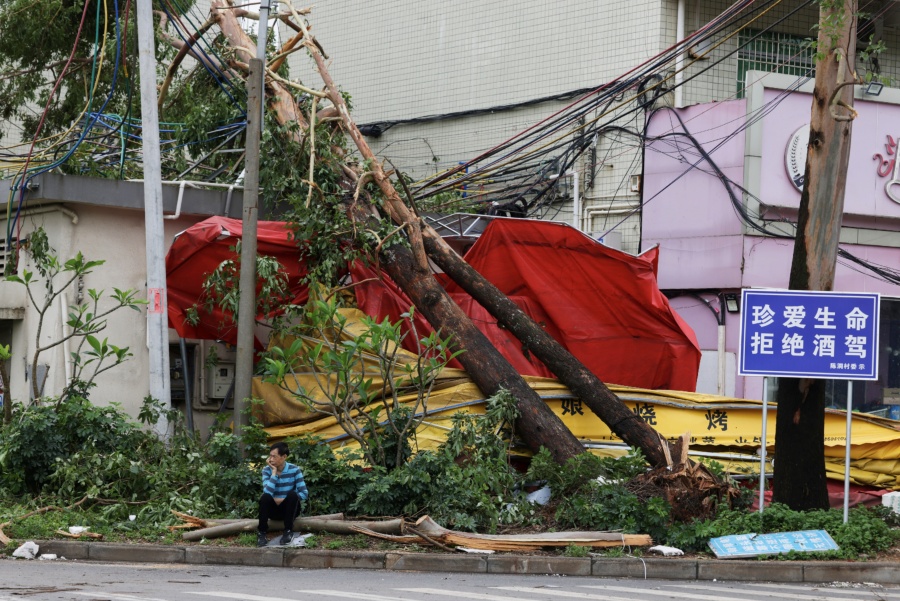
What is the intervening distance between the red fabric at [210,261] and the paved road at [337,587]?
4.37m

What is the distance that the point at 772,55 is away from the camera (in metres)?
18.7

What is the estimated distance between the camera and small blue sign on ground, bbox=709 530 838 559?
33.9ft

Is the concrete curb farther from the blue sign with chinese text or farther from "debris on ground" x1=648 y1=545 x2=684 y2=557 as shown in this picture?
the blue sign with chinese text

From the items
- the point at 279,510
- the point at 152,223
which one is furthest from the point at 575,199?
the point at 279,510

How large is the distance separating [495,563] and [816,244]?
4462mm

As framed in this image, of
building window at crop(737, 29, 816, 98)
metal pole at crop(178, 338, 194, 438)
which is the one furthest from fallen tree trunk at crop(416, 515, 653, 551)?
building window at crop(737, 29, 816, 98)

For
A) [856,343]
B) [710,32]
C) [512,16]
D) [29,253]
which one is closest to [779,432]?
[856,343]

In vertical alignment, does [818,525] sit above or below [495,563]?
above

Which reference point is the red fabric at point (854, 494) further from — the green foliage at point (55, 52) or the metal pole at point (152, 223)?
the green foliage at point (55, 52)

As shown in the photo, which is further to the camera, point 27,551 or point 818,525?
point 818,525

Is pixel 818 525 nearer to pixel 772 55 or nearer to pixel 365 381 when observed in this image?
pixel 365 381

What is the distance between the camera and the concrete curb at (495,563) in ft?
33.0

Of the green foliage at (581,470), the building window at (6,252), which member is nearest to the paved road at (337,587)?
the green foliage at (581,470)

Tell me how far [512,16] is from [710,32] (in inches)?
182
